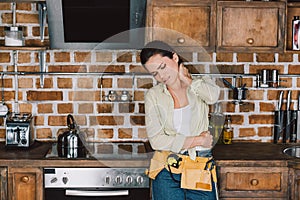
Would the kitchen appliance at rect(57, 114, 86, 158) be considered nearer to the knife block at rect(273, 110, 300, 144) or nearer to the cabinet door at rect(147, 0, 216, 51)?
the cabinet door at rect(147, 0, 216, 51)

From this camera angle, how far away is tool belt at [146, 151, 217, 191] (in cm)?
304

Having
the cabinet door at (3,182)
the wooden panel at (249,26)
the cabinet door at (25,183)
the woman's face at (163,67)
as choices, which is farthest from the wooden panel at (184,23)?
the cabinet door at (3,182)

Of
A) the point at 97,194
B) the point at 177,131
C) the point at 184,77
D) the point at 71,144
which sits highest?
the point at 184,77


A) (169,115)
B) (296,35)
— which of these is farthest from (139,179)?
(296,35)

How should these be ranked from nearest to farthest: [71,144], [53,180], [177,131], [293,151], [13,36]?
[177,131]
[53,180]
[71,144]
[13,36]
[293,151]

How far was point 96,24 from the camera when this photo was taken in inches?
137

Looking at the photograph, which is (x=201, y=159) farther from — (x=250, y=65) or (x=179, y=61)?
(x=250, y=65)

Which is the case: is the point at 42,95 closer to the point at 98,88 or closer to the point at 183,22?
the point at 98,88

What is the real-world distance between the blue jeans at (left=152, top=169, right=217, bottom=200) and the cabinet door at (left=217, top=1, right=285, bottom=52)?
0.89 m

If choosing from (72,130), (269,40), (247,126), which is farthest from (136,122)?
(269,40)

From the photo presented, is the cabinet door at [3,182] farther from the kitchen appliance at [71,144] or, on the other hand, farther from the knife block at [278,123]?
the knife block at [278,123]

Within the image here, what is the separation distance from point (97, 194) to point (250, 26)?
1.36 meters

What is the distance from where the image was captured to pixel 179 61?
10.1 feet

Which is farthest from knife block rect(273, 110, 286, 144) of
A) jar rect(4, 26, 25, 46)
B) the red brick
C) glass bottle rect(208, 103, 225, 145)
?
jar rect(4, 26, 25, 46)
